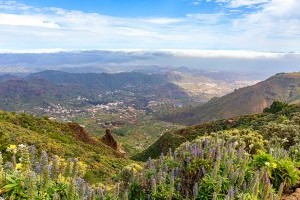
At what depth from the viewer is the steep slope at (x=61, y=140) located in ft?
115

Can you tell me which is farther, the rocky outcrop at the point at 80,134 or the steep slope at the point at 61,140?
the rocky outcrop at the point at 80,134

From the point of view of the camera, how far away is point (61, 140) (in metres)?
52.6

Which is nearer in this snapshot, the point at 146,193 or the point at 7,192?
the point at 7,192

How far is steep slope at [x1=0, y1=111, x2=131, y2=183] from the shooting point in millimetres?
35094

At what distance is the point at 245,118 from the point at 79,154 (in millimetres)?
33649

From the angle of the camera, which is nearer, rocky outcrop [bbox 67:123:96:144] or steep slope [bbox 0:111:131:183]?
steep slope [bbox 0:111:131:183]

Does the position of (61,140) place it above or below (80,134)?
above

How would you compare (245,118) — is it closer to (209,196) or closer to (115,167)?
(115,167)

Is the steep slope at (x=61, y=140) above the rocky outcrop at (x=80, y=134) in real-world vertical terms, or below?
above

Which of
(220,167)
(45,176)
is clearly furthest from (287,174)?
(45,176)

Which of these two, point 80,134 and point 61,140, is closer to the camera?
point 61,140

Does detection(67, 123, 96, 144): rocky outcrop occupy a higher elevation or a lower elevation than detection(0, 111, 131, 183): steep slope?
lower

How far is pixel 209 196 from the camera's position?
9.67 m

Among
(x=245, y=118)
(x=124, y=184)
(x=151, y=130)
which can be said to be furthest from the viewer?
(x=151, y=130)
